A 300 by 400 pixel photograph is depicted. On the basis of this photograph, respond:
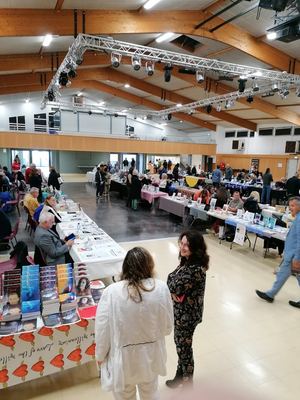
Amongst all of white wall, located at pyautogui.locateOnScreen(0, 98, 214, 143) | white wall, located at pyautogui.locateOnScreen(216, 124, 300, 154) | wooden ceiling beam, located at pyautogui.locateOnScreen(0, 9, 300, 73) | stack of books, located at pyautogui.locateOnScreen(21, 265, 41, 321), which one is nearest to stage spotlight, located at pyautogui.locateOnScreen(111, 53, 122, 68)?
wooden ceiling beam, located at pyautogui.locateOnScreen(0, 9, 300, 73)

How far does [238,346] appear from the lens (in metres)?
3.00

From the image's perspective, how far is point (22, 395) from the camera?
229 centimetres

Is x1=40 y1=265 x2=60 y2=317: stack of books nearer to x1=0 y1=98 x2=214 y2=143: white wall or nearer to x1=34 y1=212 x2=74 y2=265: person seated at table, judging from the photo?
x1=34 y1=212 x2=74 y2=265: person seated at table

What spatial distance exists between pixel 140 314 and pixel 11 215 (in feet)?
26.0

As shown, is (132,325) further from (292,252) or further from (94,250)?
(292,252)

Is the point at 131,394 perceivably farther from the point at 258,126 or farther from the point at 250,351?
the point at 258,126

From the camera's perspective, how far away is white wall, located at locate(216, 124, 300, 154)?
615 inches

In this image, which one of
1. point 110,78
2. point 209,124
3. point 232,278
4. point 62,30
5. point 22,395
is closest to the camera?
point 22,395

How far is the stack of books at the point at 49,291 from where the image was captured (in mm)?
2319

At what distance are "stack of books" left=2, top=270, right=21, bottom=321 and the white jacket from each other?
1.12 meters

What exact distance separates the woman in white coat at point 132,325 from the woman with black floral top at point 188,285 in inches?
17.0

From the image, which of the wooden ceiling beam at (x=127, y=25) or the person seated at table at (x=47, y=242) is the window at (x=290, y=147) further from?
the person seated at table at (x=47, y=242)

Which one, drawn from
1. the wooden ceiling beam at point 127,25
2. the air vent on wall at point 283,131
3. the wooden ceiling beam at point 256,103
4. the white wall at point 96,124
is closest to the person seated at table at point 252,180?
the wooden ceiling beam at point 256,103

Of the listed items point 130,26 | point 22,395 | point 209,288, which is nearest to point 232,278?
point 209,288
